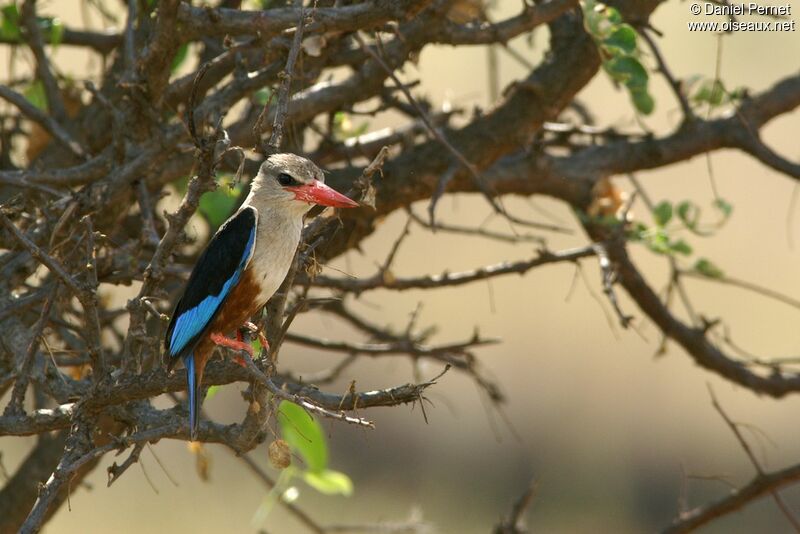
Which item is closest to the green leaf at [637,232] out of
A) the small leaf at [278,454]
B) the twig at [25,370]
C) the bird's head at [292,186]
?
the bird's head at [292,186]

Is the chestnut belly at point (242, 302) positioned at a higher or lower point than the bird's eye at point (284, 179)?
lower

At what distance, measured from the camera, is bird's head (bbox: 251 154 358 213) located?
9.67 feet

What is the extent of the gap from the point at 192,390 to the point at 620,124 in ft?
7.52

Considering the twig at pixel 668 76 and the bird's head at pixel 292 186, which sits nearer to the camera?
the bird's head at pixel 292 186

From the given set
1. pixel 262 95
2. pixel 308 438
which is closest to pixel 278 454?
pixel 308 438

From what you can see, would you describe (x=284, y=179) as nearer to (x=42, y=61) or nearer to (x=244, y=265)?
(x=244, y=265)

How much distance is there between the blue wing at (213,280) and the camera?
2770mm

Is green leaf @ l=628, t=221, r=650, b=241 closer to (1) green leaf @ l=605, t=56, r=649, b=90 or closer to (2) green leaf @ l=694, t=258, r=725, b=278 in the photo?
(2) green leaf @ l=694, t=258, r=725, b=278

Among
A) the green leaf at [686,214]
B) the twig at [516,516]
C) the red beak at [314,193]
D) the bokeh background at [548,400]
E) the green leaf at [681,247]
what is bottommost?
the bokeh background at [548,400]

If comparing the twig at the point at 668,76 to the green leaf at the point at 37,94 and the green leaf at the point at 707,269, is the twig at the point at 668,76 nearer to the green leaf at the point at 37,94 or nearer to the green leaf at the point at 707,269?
the green leaf at the point at 707,269

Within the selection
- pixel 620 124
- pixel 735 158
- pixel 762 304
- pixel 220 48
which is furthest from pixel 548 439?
pixel 220 48

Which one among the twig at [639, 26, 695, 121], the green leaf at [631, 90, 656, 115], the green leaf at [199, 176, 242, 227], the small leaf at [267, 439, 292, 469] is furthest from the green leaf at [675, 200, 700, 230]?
the small leaf at [267, 439, 292, 469]

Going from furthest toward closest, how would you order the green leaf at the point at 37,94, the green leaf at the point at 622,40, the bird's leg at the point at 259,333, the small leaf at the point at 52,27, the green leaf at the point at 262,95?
the green leaf at the point at 37,94 < the small leaf at the point at 52,27 < the green leaf at the point at 262,95 < the green leaf at the point at 622,40 < the bird's leg at the point at 259,333

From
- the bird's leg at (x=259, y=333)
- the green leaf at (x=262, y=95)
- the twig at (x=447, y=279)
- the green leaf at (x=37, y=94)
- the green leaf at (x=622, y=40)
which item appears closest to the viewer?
the bird's leg at (x=259, y=333)
